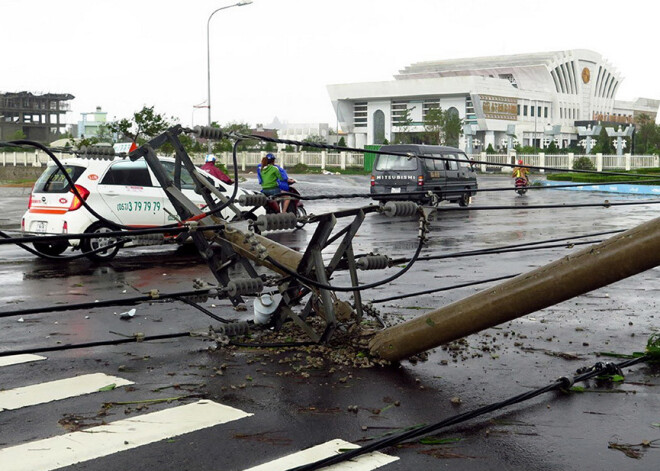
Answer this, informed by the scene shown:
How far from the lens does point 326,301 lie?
6.93 meters

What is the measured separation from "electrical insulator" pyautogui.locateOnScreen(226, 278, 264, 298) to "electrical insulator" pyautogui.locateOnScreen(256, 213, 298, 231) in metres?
0.44

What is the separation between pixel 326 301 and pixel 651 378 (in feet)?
8.65

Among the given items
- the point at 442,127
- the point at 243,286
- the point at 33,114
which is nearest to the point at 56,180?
the point at 243,286

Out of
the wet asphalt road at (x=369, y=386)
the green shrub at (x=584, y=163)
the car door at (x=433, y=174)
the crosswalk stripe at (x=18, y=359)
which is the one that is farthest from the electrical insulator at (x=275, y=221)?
the green shrub at (x=584, y=163)

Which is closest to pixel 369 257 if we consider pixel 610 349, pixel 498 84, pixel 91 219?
pixel 610 349

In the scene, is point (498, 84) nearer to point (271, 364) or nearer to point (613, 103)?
point (613, 103)

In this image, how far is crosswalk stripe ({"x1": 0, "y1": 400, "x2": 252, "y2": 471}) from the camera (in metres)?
4.75

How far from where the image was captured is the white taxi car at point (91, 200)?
47.0 ft

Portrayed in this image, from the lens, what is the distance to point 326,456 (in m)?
4.78

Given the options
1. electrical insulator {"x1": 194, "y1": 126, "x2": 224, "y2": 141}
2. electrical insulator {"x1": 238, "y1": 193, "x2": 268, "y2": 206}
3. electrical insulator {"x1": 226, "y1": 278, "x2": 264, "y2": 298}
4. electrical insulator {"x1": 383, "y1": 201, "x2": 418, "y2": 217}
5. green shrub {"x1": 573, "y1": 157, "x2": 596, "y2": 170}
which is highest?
electrical insulator {"x1": 194, "y1": 126, "x2": 224, "y2": 141}

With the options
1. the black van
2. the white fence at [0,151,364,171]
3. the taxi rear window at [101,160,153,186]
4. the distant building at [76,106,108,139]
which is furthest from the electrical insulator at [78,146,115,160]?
the distant building at [76,106,108,139]

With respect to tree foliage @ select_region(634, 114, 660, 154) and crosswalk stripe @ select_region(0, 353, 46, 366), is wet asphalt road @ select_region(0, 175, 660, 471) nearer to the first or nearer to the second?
crosswalk stripe @ select_region(0, 353, 46, 366)

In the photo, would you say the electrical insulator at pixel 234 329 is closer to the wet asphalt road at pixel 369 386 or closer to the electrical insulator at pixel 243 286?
the wet asphalt road at pixel 369 386

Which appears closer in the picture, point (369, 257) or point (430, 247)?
point (369, 257)
